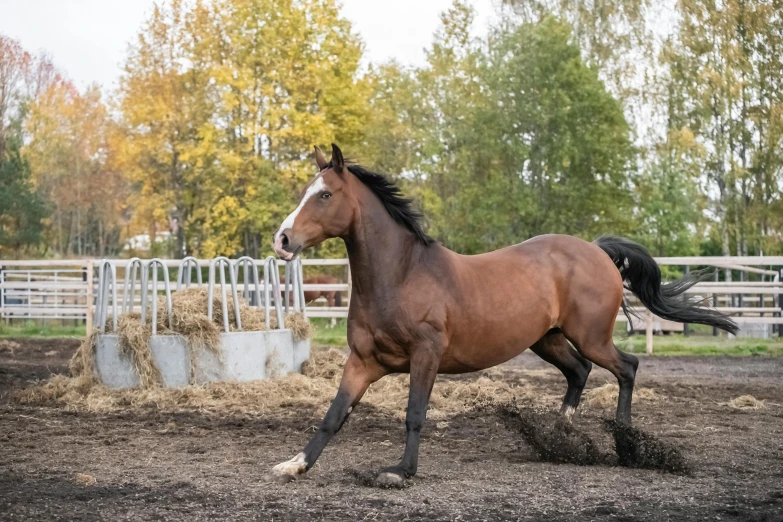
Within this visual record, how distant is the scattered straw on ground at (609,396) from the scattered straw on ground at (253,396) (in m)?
0.40

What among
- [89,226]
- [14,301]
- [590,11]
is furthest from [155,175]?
[590,11]

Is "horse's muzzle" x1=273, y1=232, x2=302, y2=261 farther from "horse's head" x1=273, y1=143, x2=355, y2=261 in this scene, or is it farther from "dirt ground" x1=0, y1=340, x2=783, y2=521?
"dirt ground" x1=0, y1=340, x2=783, y2=521

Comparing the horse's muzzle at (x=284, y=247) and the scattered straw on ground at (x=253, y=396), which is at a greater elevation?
the horse's muzzle at (x=284, y=247)

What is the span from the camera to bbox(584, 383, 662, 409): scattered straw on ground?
7.97 metres

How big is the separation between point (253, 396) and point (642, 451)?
3991mm

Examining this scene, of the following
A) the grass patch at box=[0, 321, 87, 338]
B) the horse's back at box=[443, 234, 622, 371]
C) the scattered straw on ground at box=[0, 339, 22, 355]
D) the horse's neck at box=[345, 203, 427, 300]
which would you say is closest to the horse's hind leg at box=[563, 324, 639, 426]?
the horse's back at box=[443, 234, 622, 371]

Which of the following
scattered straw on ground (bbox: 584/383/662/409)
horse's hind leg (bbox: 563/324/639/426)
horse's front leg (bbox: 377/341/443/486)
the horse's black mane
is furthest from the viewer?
scattered straw on ground (bbox: 584/383/662/409)

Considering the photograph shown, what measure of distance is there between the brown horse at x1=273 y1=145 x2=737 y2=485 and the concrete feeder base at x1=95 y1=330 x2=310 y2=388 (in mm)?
3423

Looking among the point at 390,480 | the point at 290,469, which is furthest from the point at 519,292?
the point at 290,469

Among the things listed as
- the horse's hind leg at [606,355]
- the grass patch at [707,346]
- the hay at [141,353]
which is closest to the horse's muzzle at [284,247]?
the horse's hind leg at [606,355]

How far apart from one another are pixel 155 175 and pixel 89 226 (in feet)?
37.8

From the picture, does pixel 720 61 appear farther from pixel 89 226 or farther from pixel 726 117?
pixel 89 226

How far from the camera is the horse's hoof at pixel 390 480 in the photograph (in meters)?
4.68

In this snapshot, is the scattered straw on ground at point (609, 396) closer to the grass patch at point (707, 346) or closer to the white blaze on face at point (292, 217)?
the white blaze on face at point (292, 217)
